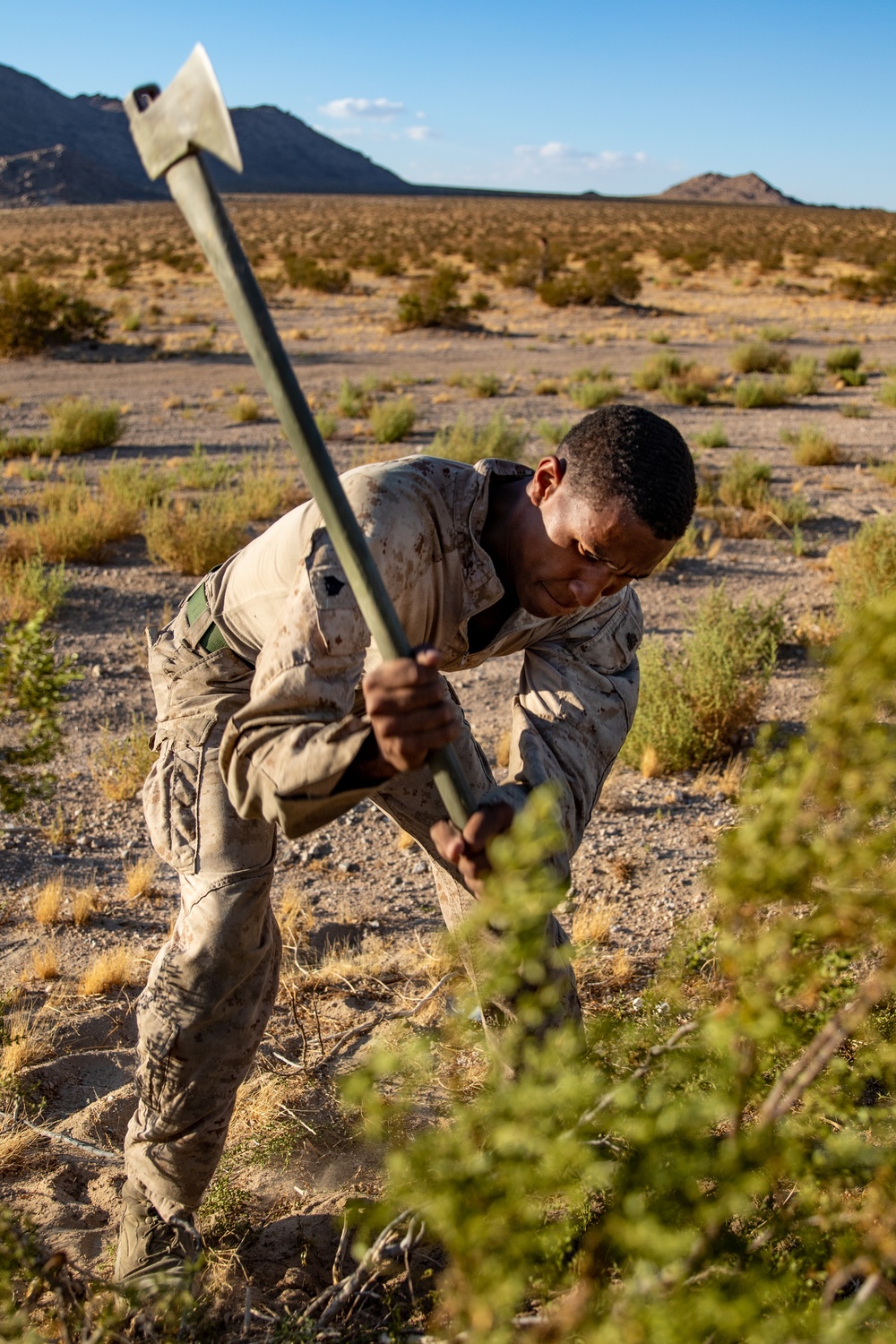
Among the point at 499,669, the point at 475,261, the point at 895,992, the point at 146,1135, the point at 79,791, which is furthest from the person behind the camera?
the point at 475,261

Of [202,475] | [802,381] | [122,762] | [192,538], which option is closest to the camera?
[122,762]

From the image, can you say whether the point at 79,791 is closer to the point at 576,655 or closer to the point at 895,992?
the point at 576,655

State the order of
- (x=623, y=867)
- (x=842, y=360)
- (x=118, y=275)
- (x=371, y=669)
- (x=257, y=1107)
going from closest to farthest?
(x=371, y=669) < (x=257, y=1107) < (x=623, y=867) < (x=842, y=360) < (x=118, y=275)

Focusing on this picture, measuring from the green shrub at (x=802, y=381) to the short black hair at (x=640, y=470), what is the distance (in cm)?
1358

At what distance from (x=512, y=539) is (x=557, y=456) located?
0.70 feet

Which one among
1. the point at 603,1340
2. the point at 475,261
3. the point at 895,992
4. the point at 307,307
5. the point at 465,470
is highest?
the point at 475,261

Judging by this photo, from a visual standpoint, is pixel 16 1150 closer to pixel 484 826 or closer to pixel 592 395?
pixel 484 826

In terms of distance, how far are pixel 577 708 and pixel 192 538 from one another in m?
5.33

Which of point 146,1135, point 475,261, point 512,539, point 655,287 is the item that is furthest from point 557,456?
point 475,261

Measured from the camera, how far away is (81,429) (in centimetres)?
1078

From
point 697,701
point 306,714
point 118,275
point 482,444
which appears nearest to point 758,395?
point 482,444

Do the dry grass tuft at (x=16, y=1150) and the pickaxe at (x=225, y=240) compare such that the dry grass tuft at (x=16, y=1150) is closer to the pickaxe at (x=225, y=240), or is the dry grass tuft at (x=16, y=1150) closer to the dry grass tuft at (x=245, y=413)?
the pickaxe at (x=225, y=240)

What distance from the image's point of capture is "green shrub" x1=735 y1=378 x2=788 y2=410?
13.8 meters

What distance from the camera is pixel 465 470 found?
2461 millimetres
